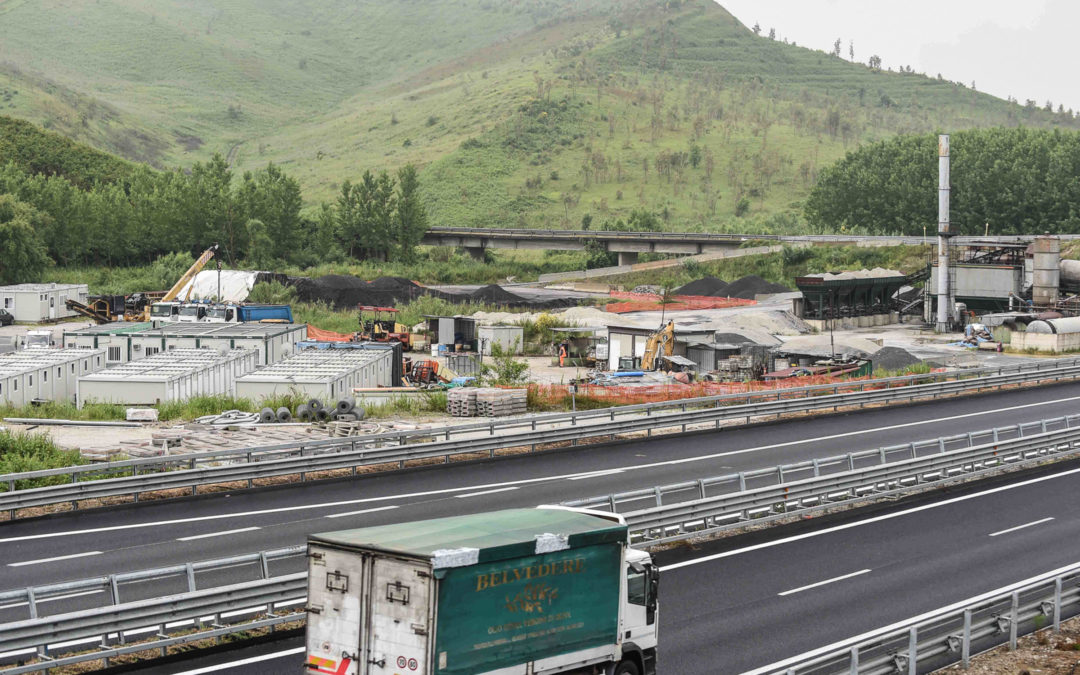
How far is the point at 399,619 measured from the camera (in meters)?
13.3

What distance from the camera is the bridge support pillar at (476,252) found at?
146 metres

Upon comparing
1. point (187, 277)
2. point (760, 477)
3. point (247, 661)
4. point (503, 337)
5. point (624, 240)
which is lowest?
point (247, 661)

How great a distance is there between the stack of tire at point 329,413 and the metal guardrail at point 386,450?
5.45m

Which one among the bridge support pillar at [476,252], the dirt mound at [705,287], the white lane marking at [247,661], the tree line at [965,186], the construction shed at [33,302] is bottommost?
the white lane marking at [247,661]

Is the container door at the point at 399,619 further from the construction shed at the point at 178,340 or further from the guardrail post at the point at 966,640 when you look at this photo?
the construction shed at the point at 178,340

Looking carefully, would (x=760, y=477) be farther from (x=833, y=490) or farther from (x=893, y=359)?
(x=893, y=359)

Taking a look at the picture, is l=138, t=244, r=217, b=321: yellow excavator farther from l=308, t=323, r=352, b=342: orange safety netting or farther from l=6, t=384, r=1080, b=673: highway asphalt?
l=6, t=384, r=1080, b=673: highway asphalt

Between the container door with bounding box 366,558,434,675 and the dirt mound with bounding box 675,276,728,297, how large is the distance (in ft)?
319

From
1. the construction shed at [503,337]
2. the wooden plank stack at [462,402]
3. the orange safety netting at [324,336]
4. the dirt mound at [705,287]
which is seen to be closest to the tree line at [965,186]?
the dirt mound at [705,287]

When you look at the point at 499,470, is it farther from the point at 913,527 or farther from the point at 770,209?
the point at 770,209

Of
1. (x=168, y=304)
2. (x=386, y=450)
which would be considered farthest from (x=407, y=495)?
(x=168, y=304)

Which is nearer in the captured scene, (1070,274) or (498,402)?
(498,402)

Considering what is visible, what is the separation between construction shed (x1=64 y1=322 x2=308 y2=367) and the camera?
60.7m

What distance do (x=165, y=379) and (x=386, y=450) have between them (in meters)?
18.4
